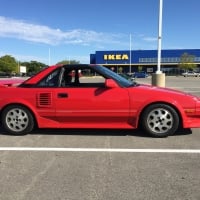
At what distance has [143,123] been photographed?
25.4 ft

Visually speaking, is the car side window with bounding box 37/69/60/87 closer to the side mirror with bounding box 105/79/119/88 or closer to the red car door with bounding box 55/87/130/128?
the red car door with bounding box 55/87/130/128

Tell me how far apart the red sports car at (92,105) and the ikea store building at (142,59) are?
96098 millimetres

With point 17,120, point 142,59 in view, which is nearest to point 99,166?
point 17,120

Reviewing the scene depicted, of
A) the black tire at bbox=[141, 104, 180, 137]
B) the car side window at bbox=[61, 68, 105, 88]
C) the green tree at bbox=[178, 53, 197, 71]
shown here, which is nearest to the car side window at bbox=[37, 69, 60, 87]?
the car side window at bbox=[61, 68, 105, 88]

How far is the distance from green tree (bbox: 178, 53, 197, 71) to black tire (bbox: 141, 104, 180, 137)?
95.4m

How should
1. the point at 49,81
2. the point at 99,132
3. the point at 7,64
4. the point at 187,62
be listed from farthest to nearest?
the point at 7,64 → the point at 187,62 → the point at 99,132 → the point at 49,81

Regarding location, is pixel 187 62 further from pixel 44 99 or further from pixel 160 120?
pixel 44 99

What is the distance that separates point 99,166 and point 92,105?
7.51 ft

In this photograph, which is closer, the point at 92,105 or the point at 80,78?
the point at 92,105

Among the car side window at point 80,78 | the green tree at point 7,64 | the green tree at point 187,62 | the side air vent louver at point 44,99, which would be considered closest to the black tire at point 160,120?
the car side window at point 80,78

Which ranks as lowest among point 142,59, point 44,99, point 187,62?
point 44,99

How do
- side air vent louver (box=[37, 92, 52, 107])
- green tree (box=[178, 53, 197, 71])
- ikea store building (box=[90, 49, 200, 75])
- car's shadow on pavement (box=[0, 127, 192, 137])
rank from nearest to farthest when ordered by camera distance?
1. side air vent louver (box=[37, 92, 52, 107])
2. car's shadow on pavement (box=[0, 127, 192, 137])
3. green tree (box=[178, 53, 197, 71])
4. ikea store building (box=[90, 49, 200, 75])

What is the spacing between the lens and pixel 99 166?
18.7 ft

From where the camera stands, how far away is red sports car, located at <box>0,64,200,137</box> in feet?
25.3
